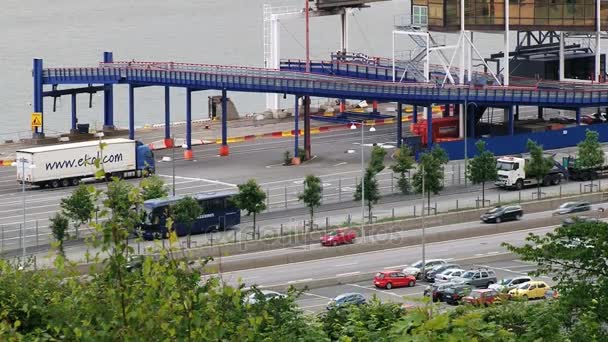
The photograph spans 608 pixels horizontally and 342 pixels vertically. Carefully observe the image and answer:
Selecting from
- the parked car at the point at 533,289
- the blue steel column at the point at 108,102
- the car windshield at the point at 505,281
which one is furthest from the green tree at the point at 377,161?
the blue steel column at the point at 108,102

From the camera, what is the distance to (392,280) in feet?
153

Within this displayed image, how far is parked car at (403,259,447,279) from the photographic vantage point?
47469 millimetres

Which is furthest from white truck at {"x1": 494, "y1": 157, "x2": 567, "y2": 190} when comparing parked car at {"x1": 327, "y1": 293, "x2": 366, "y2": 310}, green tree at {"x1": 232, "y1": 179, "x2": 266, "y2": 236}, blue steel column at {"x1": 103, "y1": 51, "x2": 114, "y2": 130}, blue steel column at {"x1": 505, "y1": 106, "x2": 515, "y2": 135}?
blue steel column at {"x1": 103, "y1": 51, "x2": 114, "y2": 130}

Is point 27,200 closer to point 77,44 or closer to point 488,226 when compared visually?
point 488,226

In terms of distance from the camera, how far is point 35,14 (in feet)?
560

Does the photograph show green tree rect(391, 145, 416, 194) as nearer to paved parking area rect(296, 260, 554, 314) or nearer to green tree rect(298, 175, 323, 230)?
green tree rect(298, 175, 323, 230)

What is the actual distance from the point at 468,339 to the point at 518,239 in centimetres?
Answer: 3509

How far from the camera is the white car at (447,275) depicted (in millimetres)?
45812

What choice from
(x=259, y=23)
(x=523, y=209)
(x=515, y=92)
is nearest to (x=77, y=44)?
(x=259, y=23)

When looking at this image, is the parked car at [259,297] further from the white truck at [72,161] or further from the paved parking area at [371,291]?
the white truck at [72,161]

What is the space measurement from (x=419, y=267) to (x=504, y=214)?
29.0ft

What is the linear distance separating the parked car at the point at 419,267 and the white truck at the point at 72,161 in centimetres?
1772

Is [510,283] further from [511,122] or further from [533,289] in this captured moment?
[511,122]

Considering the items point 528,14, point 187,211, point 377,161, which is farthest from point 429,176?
point 528,14
